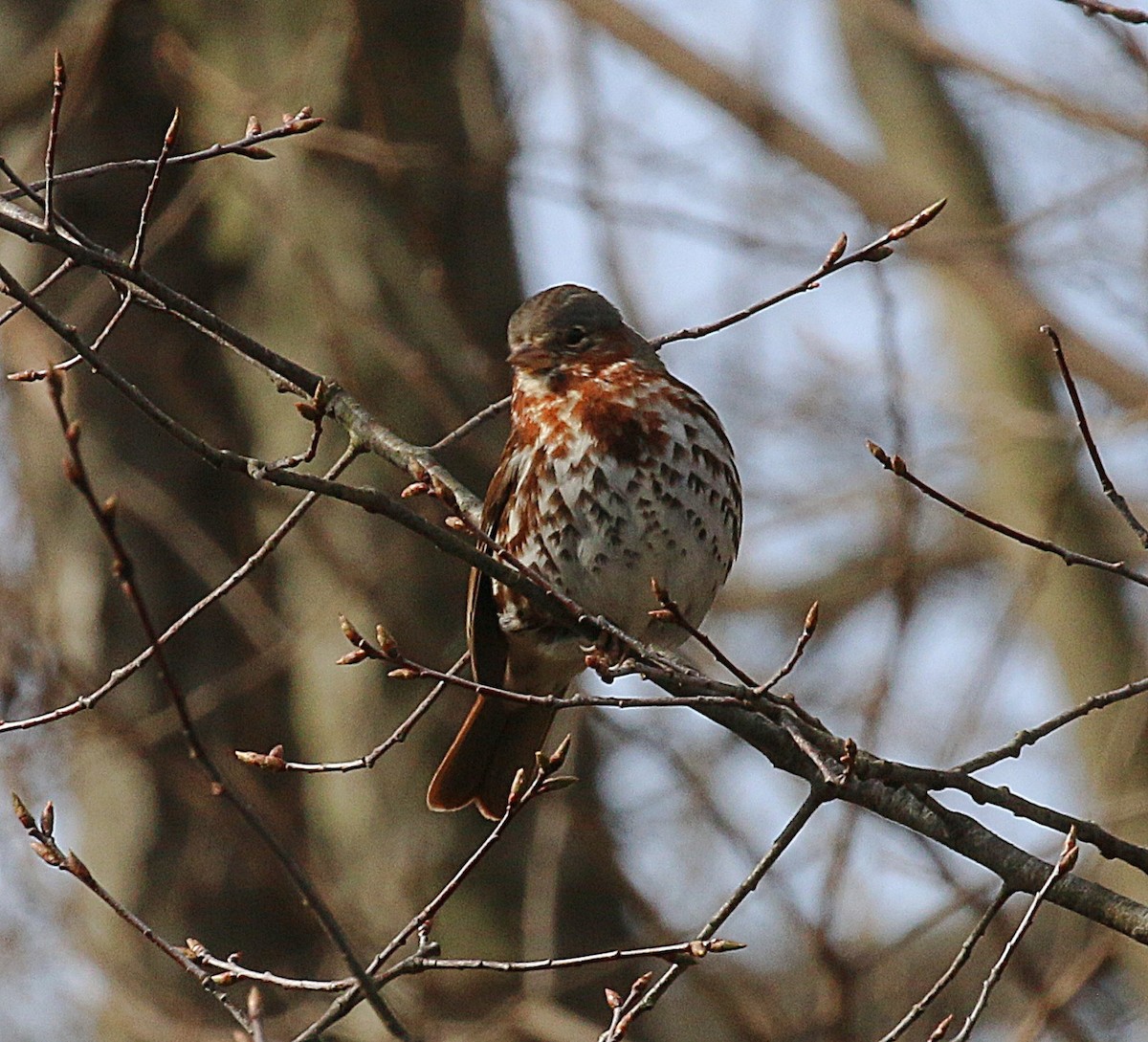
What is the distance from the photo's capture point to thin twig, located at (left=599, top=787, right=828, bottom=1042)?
122 inches

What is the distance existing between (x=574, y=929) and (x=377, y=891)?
791mm

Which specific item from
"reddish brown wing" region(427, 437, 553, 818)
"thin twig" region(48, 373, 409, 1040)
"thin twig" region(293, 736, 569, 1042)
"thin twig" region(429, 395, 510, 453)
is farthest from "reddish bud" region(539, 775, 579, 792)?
"reddish brown wing" region(427, 437, 553, 818)

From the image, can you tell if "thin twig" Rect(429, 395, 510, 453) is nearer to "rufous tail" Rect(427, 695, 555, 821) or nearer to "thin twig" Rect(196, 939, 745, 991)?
"rufous tail" Rect(427, 695, 555, 821)

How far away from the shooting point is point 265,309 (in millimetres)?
7789

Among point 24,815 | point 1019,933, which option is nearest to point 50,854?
point 24,815

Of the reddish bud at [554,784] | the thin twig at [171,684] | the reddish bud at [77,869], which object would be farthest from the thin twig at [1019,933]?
the reddish bud at [77,869]

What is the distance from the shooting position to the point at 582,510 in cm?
441

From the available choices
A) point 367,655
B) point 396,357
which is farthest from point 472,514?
point 396,357

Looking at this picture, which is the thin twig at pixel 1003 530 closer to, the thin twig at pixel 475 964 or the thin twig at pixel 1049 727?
the thin twig at pixel 1049 727

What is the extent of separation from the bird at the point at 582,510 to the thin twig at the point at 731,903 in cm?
110

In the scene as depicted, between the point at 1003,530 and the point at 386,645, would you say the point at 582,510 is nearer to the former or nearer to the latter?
the point at 386,645

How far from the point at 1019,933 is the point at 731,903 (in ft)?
1.62

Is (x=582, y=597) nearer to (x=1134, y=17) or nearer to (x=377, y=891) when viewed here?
(x=1134, y=17)

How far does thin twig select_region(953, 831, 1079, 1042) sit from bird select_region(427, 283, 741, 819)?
1349 mm
